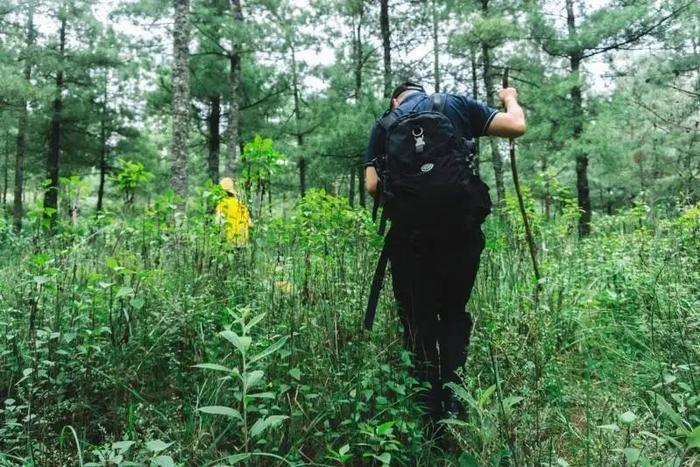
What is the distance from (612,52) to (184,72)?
1140 cm

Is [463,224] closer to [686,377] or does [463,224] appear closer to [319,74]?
[686,377]

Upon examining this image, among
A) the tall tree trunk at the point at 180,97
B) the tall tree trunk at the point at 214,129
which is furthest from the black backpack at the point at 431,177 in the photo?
the tall tree trunk at the point at 214,129

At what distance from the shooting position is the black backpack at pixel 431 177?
77.7 inches

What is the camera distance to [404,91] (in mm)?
2398

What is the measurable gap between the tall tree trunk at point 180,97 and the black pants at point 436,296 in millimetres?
5038

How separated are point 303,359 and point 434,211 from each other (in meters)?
0.94

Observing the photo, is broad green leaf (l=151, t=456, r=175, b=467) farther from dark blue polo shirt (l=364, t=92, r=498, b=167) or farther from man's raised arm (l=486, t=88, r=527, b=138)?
man's raised arm (l=486, t=88, r=527, b=138)

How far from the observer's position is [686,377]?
202cm

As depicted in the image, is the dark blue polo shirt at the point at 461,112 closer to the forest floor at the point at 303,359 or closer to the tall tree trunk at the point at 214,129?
the forest floor at the point at 303,359

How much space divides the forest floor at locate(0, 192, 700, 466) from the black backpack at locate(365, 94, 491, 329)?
575 millimetres

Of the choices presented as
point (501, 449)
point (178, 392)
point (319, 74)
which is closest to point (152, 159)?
point (319, 74)

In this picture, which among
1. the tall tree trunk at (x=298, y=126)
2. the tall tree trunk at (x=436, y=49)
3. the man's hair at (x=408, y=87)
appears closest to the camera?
the man's hair at (x=408, y=87)

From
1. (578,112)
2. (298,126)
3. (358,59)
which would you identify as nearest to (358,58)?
(358,59)

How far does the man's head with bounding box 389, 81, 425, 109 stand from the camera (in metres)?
2.37
